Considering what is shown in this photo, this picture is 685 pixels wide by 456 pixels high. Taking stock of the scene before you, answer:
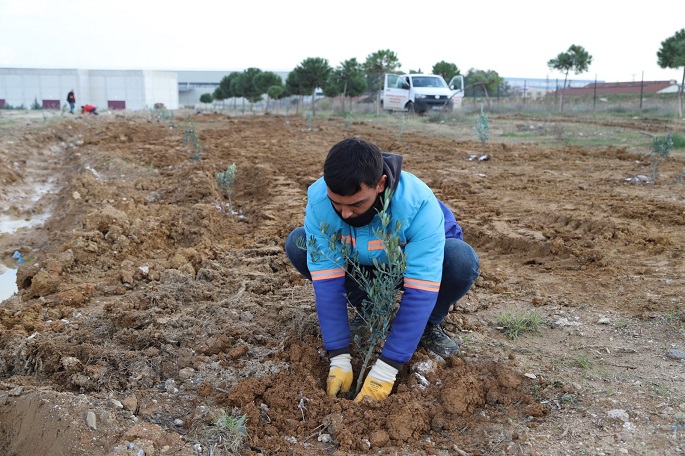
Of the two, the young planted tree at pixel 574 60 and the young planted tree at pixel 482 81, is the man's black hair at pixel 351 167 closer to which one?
the young planted tree at pixel 574 60

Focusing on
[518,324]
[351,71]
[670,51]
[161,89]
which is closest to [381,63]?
[351,71]

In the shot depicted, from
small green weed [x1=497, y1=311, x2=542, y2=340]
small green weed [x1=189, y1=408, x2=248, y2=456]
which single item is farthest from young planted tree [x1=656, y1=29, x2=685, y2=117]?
small green weed [x1=189, y1=408, x2=248, y2=456]

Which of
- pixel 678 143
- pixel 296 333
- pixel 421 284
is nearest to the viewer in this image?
pixel 421 284

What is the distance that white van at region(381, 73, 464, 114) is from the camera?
22234 mm

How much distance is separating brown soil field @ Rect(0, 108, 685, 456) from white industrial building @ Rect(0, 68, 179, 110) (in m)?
52.6

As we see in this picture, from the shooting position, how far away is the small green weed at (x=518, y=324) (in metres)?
3.26

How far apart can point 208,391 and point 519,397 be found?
142 cm

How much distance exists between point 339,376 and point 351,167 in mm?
1020

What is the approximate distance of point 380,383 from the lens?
2.56 m

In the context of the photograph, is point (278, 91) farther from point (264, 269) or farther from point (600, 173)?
point (264, 269)

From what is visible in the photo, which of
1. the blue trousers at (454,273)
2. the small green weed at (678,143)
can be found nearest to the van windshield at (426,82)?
the small green weed at (678,143)

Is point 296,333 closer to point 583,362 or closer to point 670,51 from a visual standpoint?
point 583,362

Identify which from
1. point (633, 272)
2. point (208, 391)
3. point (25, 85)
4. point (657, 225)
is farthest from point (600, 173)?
point (25, 85)

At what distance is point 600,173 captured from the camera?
26.2ft
